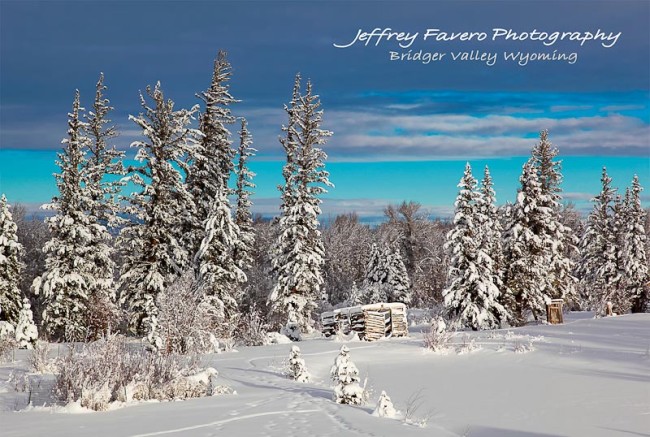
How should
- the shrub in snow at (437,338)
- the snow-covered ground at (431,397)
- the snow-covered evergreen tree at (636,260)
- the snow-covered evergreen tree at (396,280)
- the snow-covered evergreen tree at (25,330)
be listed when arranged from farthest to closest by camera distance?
the snow-covered evergreen tree at (396,280) < the snow-covered evergreen tree at (636,260) < the snow-covered evergreen tree at (25,330) < the shrub in snow at (437,338) < the snow-covered ground at (431,397)

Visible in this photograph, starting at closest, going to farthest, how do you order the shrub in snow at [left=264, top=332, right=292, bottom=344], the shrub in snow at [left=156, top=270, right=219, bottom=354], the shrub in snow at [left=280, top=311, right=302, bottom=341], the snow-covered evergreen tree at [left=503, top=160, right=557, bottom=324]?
the shrub in snow at [left=156, top=270, right=219, bottom=354]
the shrub in snow at [left=264, top=332, right=292, bottom=344]
the shrub in snow at [left=280, top=311, right=302, bottom=341]
the snow-covered evergreen tree at [left=503, top=160, right=557, bottom=324]

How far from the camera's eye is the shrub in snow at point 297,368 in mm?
14162

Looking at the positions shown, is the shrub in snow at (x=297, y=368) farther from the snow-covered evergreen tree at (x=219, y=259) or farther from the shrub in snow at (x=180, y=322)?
the snow-covered evergreen tree at (x=219, y=259)

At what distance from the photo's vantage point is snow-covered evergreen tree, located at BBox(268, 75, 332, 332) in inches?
1334

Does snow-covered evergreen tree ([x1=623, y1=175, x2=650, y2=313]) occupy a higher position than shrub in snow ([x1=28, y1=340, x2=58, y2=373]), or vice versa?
snow-covered evergreen tree ([x1=623, y1=175, x2=650, y2=313])

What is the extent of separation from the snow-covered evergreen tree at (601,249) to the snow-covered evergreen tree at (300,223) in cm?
2358

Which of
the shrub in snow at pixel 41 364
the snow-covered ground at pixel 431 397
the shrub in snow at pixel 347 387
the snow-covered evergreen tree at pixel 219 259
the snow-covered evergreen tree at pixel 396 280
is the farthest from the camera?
the snow-covered evergreen tree at pixel 396 280

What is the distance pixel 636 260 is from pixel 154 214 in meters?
36.7

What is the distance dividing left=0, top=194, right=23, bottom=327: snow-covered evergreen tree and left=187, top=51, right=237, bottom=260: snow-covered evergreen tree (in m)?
11.6

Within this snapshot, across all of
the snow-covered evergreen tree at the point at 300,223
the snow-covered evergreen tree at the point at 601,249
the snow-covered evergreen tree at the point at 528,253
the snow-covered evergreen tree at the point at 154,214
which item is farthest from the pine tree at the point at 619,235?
the snow-covered evergreen tree at the point at 154,214

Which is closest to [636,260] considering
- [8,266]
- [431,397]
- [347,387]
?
[431,397]

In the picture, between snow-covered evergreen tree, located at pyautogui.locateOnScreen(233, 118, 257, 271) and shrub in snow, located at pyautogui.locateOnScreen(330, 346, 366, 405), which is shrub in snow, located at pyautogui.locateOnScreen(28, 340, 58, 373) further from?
snow-covered evergreen tree, located at pyautogui.locateOnScreen(233, 118, 257, 271)

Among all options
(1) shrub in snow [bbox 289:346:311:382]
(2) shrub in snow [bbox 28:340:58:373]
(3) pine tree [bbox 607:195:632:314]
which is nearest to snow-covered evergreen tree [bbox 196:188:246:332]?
(1) shrub in snow [bbox 289:346:311:382]

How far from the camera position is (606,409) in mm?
10234
